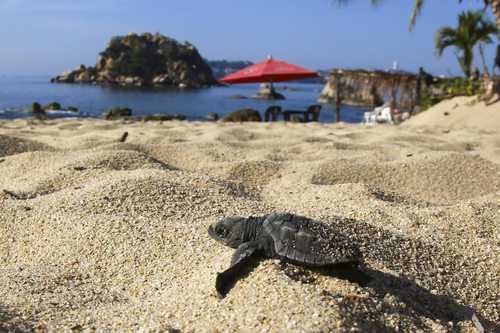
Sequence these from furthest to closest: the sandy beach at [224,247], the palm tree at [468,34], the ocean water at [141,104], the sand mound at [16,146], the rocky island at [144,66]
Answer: the rocky island at [144,66]
the ocean water at [141,104]
the palm tree at [468,34]
the sand mound at [16,146]
the sandy beach at [224,247]

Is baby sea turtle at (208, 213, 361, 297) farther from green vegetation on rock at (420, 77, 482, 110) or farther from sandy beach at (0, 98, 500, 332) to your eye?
green vegetation on rock at (420, 77, 482, 110)

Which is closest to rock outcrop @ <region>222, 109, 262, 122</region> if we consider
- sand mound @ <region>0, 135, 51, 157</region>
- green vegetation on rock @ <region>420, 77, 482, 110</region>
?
green vegetation on rock @ <region>420, 77, 482, 110</region>

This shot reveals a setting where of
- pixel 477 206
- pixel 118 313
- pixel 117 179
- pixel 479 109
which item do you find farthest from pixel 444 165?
pixel 479 109

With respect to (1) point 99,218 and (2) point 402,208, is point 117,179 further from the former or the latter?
(2) point 402,208

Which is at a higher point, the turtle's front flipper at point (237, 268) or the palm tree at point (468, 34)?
the palm tree at point (468, 34)

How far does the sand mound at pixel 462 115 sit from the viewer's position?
9195 mm

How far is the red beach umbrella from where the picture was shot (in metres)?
11.3

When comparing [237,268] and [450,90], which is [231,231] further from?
[450,90]

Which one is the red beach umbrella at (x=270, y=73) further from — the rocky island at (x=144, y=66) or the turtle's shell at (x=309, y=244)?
the rocky island at (x=144, y=66)

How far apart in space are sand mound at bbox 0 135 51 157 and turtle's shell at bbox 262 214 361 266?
3601 mm

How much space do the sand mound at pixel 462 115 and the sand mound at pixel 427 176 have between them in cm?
458

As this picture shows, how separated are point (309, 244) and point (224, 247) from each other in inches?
21.3

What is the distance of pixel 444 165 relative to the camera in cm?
415

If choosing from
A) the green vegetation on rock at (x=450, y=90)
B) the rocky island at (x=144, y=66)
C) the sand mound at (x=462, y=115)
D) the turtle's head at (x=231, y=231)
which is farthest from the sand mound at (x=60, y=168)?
the rocky island at (x=144, y=66)
